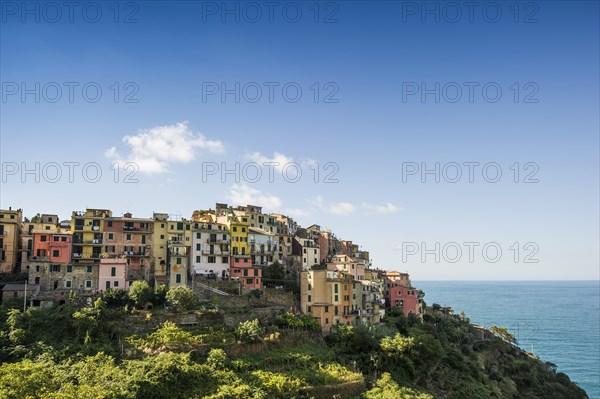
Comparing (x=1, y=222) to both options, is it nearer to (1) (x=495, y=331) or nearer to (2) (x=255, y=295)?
(2) (x=255, y=295)

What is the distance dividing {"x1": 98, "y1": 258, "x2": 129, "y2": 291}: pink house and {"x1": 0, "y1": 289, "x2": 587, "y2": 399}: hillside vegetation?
4116 millimetres

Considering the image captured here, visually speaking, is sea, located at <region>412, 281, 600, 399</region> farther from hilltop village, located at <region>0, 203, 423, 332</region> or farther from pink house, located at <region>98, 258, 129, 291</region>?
pink house, located at <region>98, 258, 129, 291</region>

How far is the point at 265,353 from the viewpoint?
37469mm

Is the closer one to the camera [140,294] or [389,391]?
[389,391]

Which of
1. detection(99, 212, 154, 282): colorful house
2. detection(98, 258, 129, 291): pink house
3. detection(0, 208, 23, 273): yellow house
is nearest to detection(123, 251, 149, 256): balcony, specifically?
detection(99, 212, 154, 282): colorful house

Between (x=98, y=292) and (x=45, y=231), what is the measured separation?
27.0ft

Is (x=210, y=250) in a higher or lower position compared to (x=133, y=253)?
higher

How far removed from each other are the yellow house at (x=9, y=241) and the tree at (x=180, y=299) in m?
19.1

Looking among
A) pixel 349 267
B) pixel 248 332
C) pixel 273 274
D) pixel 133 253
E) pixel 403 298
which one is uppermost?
pixel 133 253

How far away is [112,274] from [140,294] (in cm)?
659

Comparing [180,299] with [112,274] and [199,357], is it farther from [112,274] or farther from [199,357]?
[112,274]

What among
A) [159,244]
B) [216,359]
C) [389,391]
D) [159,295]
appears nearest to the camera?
[216,359]

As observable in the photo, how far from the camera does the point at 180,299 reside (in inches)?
1537

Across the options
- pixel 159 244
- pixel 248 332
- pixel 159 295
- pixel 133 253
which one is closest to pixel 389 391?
pixel 248 332
